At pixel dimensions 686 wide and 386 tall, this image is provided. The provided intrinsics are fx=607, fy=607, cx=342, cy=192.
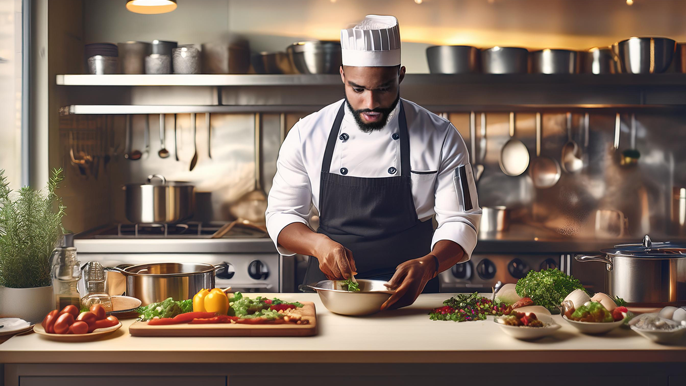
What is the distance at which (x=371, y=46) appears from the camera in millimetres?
1944

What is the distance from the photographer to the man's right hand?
67.7 inches

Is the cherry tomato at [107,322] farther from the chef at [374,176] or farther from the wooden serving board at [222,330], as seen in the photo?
the chef at [374,176]

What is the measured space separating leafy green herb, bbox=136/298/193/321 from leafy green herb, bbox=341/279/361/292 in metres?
0.42

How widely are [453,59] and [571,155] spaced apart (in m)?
1.03

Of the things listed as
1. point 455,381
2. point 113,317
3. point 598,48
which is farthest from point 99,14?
point 455,381

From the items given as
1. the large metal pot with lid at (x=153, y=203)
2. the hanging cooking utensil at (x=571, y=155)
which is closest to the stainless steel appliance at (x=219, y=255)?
the large metal pot with lid at (x=153, y=203)

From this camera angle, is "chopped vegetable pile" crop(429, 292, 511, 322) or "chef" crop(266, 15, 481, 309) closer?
"chopped vegetable pile" crop(429, 292, 511, 322)

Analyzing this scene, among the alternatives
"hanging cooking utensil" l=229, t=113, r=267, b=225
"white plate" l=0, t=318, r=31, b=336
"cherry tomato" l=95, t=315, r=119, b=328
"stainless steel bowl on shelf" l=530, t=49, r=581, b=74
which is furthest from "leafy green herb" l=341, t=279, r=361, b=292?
"stainless steel bowl on shelf" l=530, t=49, r=581, b=74

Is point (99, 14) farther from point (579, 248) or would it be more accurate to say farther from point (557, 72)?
point (579, 248)

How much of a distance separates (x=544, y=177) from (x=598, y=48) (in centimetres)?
80

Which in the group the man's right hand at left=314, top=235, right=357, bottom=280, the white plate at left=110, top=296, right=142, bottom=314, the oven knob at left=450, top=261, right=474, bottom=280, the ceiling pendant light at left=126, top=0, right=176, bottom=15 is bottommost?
the oven knob at left=450, top=261, right=474, bottom=280

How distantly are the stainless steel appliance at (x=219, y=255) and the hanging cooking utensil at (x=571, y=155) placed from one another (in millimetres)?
1834

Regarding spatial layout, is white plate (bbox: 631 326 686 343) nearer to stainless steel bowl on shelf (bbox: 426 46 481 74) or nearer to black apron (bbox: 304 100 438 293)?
black apron (bbox: 304 100 438 293)

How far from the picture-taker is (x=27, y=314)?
156cm
